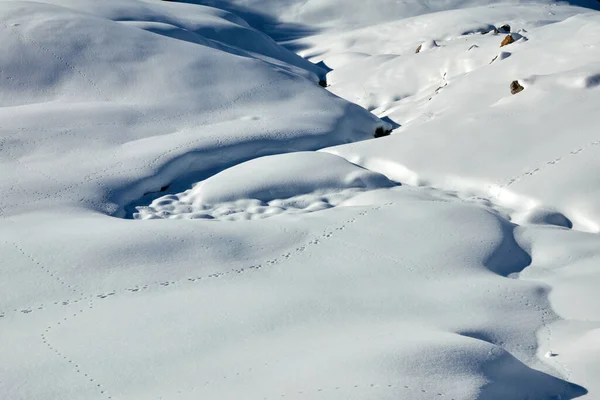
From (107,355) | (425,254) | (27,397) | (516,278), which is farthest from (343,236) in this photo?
(27,397)

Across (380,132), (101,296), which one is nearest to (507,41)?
(380,132)

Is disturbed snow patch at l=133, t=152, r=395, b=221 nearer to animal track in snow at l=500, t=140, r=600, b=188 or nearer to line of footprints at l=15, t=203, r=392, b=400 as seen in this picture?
line of footprints at l=15, t=203, r=392, b=400

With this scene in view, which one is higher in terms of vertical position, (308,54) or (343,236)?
(343,236)

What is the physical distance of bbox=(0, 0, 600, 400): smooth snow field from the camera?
249cm

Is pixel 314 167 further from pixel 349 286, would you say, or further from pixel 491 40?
pixel 491 40

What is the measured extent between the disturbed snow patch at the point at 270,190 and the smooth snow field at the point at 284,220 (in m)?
0.02

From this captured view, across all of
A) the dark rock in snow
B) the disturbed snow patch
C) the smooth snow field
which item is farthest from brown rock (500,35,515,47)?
the disturbed snow patch

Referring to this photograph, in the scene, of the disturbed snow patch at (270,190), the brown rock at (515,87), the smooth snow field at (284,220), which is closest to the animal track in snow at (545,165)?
the smooth snow field at (284,220)

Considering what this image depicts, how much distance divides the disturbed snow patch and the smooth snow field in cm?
2

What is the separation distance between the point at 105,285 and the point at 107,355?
0.55 metres

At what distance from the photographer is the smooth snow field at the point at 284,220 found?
8.16 feet

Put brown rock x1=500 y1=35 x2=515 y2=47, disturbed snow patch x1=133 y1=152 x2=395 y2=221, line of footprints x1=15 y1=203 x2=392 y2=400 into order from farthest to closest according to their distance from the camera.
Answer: brown rock x1=500 y1=35 x2=515 y2=47 < disturbed snow patch x1=133 y1=152 x2=395 y2=221 < line of footprints x1=15 y1=203 x2=392 y2=400

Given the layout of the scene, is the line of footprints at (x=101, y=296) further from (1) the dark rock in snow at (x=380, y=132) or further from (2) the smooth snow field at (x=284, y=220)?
(1) the dark rock in snow at (x=380, y=132)

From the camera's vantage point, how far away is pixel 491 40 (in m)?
7.46
